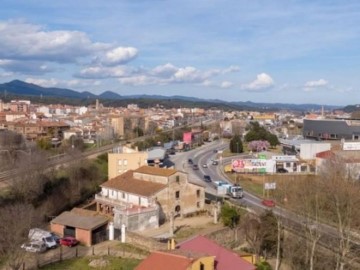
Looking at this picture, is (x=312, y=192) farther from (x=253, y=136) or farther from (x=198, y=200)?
(x=253, y=136)

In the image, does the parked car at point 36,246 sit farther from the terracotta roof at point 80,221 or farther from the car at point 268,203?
the car at point 268,203

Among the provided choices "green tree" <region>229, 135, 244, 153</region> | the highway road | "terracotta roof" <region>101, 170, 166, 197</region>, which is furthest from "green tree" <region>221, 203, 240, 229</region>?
"green tree" <region>229, 135, 244, 153</region>

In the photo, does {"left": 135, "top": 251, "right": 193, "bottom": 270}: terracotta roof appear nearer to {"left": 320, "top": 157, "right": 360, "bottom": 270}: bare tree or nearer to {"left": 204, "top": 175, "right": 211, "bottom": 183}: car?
{"left": 320, "top": 157, "right": 360, "bottom": 270}: bare tree

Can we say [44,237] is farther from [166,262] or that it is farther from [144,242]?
[166,262]

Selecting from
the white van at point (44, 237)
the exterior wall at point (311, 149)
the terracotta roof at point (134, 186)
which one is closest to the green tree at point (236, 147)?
the exterior wall at point (311, 149)

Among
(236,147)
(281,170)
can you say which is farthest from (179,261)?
(236,147)
